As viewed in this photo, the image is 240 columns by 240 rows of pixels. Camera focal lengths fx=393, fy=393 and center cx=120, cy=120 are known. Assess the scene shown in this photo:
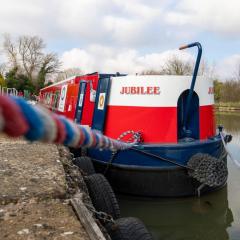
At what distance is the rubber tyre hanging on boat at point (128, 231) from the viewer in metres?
3.17

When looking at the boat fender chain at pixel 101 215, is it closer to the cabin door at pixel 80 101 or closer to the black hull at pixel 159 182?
the black hull at pixel 159 182

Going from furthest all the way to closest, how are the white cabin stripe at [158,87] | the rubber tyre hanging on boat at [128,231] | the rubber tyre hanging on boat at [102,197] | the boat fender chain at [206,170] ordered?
1. the white cabin stripe at [158,87]
2. the boat fender chain at [206,170]
3. the rubber tyre hanging on boat at [102,197]
4. the rubber tyre hanging on boat at [128,231]

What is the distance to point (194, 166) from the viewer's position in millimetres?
6102

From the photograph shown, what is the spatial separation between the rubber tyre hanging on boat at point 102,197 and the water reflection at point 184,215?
4.13ft

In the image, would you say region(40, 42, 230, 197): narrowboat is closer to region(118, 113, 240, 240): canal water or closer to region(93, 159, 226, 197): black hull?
region(93, 159, 226, 197): black hull

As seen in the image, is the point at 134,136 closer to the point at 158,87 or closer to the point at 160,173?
the point at 160,173

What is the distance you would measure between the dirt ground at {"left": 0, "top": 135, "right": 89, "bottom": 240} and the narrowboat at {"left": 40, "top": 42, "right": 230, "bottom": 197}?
4.46 feet

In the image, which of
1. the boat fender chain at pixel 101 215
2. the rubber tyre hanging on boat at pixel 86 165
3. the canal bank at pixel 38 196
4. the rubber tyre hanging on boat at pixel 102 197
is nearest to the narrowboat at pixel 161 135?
the rubber tyre hanging on boat at pixel 86 165

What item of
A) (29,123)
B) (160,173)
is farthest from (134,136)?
(29,123)

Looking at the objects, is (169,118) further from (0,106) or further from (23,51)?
(23,51)

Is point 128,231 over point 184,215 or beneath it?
over

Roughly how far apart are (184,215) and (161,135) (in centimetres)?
138

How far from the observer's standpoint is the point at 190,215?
589cm

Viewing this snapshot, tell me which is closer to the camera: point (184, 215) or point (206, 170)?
point (184, 215)
